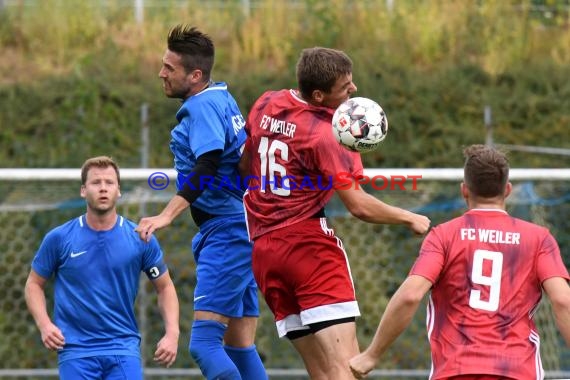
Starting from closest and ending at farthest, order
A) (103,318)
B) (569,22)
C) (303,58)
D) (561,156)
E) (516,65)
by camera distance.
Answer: (303,58) < (103,318) < (561,156) < (516,65) < (569,22)

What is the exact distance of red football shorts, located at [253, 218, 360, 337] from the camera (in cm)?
545

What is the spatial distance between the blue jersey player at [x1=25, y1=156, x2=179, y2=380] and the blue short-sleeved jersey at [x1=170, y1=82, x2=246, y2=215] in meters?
0.48

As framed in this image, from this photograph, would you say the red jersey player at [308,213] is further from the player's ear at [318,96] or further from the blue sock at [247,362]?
the blue sock at [247,362]

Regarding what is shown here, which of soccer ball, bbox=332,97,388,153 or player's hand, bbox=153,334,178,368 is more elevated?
soccer ball, bbox=332,97,388,153

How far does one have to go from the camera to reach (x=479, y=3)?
13758 mm

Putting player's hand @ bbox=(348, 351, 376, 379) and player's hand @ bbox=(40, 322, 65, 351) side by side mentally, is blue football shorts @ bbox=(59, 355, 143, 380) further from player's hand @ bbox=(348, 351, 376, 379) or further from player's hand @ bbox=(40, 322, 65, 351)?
player's hand @ bbox=(348, 351, 376, 379)

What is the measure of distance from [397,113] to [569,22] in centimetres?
328

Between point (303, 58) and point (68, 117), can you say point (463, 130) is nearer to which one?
point (68, 117)

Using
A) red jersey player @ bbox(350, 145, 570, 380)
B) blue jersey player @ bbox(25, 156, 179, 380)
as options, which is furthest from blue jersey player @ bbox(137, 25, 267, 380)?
red jersey player @ bbox(350, 145, 570, 380)

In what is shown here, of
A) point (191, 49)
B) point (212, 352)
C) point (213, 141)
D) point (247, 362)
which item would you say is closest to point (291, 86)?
point (191, 49)

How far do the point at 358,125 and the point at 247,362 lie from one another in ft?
5.63

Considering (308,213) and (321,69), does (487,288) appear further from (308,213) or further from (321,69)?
(321,69)

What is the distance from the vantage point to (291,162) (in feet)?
18.1

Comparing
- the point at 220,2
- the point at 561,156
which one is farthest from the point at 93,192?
the point at 220,2
